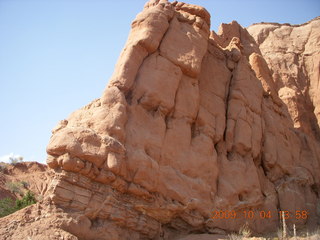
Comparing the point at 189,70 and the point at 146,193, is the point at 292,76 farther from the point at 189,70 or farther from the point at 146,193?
the point at 146,193

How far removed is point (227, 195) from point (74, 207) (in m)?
5.98

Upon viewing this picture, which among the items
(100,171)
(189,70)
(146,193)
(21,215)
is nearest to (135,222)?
(146,193)

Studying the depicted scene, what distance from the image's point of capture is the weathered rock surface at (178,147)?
10172mm

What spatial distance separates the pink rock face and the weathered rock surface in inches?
1.4

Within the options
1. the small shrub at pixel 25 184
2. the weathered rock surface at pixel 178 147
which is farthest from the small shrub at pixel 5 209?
the weathered rock surface at pixel 178 147

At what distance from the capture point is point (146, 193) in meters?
10.9

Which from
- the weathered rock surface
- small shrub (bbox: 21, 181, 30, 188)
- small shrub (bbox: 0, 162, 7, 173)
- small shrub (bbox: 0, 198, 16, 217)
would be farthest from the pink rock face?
small shrub (bbox: 0, 162, 7, 173)

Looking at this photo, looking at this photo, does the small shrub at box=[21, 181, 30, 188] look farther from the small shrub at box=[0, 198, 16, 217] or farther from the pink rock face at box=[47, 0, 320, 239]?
the pink rock face at box=[47, 0, 320, 239]

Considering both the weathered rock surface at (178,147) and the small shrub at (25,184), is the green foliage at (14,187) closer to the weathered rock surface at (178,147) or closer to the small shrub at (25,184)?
the small shrub at (25,184)

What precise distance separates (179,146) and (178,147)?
2.7 inches

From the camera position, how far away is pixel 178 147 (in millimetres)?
12625
